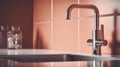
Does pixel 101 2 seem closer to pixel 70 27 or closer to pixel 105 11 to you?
pixel 105 11

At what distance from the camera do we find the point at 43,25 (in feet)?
6.93

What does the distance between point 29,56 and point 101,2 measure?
41cm

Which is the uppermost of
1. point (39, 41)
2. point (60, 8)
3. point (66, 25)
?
point (60, 8)

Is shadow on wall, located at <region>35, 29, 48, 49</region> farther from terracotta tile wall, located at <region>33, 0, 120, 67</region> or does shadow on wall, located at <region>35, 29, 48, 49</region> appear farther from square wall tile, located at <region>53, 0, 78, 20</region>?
square wall tile, located at <region>53, 0, 78, 20</region>

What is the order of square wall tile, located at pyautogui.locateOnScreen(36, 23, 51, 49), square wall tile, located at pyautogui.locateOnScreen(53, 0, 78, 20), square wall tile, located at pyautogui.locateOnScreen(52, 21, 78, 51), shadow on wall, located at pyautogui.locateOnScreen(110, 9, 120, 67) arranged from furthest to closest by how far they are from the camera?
square wall tile, located at pyautogui.locateOnScreen(36, 23, 51, 49) < square wall tile, located at pyautogui.locateOnScreen(53, 0, 78, 20) < square wall tile, located at pyautogui.locateOnScreen(52, 21, 78, 51) < shadow on wall, located at pyautogui.locateOnScreen(110, 9, 120, 67)

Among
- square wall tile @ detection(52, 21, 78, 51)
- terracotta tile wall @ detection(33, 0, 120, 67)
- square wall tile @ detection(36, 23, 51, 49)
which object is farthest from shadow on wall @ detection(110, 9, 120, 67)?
square wall tile @ detection(36, 23, 51, 49)

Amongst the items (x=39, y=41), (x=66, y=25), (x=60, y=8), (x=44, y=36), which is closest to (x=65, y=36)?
(x=66, y=25)

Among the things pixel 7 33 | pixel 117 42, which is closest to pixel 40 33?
pixel 7 33

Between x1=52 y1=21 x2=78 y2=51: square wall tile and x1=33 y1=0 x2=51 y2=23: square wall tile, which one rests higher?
x1=33 y1=0 x2=51 y2=23: square wall tile

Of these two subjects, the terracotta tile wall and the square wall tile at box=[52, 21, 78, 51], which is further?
the square wall tile at box=[52, 21, 78, 51]

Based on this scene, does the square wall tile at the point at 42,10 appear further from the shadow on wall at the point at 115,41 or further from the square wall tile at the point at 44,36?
the shadow on wall at the point at 115,41

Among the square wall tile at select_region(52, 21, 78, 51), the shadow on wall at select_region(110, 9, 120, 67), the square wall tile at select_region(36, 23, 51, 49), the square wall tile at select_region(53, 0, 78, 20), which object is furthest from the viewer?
the square wall tile at select_region(36, 23, 51, 49)

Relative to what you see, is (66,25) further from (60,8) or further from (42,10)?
(42,10)

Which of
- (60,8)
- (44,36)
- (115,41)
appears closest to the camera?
(115,41)
